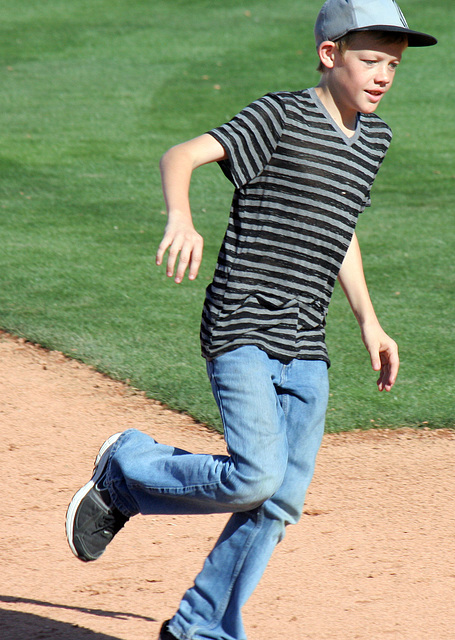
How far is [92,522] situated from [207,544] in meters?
0.90

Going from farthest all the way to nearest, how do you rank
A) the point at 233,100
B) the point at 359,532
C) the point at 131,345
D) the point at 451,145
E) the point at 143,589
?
the point at 233,100, the point at 451,145, the point at 131,345, the point at 359,532, the point at 143,589

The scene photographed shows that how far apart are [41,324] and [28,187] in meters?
3.79

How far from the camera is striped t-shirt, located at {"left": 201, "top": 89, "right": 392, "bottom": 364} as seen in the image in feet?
9.70

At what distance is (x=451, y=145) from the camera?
11953 millimetres

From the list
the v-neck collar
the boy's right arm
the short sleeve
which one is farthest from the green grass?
the boy's right arm

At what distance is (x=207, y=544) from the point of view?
158 inches

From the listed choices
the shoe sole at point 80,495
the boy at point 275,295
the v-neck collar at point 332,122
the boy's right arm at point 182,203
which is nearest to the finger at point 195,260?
the boy's right arm at point 182,203

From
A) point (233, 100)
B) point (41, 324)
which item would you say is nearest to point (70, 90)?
point (233, 100)

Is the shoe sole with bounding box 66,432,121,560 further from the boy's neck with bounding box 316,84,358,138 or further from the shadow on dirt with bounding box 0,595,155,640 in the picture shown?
the boy's neck with bounding box 316,84,358,138

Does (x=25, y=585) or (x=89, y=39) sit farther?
(x=89, y=39)

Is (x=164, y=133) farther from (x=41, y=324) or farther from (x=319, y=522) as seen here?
(x=319, y=522)

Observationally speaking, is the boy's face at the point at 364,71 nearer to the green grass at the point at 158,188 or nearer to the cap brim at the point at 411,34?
the cap brim at the point at 411,34

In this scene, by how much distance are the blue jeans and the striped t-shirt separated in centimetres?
9

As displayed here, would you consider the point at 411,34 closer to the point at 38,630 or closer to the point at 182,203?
the point at 182,203
